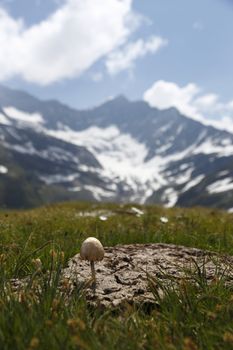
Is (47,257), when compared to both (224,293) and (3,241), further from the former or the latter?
(224,293)

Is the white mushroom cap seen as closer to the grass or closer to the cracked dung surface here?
the cracked dung surface

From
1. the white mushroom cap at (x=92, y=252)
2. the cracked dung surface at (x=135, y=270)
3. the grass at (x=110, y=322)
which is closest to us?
the grass at (x=110, y=322)

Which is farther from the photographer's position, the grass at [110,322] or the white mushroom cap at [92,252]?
the white mushroom cap at [92,252]

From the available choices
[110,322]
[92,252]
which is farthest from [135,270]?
[110,322]

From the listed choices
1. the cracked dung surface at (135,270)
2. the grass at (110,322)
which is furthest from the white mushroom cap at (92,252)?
the grass at (110,322)

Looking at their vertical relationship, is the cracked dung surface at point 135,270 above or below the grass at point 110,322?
above

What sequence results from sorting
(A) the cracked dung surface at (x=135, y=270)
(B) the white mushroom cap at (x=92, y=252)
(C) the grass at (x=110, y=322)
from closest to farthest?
(C) the grass at (x=110, y=322)
(B) the white mushroom cap at (x=92, y=252)
(A) the cracked dung surface at (x=135, y=270)

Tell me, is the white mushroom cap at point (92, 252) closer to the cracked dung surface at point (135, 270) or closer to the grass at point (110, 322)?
the cracked dung surface at point (135, 270)

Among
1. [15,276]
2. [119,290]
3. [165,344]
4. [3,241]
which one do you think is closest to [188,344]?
[165,344]

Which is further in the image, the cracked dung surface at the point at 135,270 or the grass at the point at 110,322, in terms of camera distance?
the cracked dung surface at the point at 135,270

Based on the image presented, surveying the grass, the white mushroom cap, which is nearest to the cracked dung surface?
the white mushroom cap
